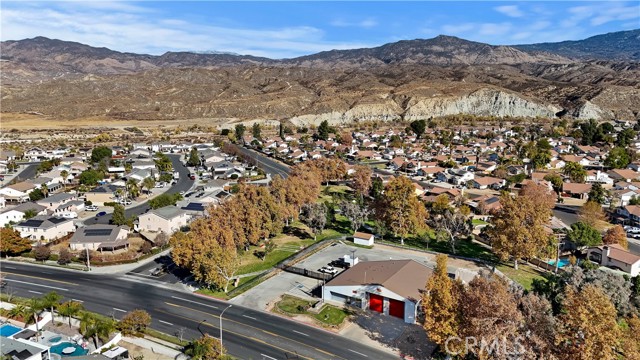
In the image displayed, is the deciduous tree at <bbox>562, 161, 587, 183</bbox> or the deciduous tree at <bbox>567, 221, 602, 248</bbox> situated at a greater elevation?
the deciduous tree at <bbox>562, 161, 587, 183</bbox>

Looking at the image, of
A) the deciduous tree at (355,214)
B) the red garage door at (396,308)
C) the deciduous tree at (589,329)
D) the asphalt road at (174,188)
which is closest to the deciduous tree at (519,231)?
the red garage door at (396,308)

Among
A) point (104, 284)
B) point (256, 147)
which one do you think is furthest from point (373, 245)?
point (256, 147)

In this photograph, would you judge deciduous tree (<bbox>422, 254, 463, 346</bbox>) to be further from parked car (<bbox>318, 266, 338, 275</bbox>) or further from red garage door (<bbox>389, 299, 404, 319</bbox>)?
parked car (<bbox>318, 266, 338, 275</bbox>)

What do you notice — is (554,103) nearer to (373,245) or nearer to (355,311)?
(373,245)

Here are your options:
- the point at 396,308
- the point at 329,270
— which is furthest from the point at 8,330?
the point at 396,308

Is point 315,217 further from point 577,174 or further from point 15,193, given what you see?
point 577,174

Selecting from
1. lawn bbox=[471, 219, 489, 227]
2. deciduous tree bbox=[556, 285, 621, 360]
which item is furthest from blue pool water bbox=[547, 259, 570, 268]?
deciduous tree bbox=[556, 285, 621, 360]

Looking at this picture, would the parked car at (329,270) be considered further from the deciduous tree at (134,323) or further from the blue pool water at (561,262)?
the blue pool water at (561,262)

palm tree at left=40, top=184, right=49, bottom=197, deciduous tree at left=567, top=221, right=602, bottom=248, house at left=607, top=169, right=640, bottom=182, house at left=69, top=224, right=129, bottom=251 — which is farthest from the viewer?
house at left=607, top=169, right=640, bottom=182
